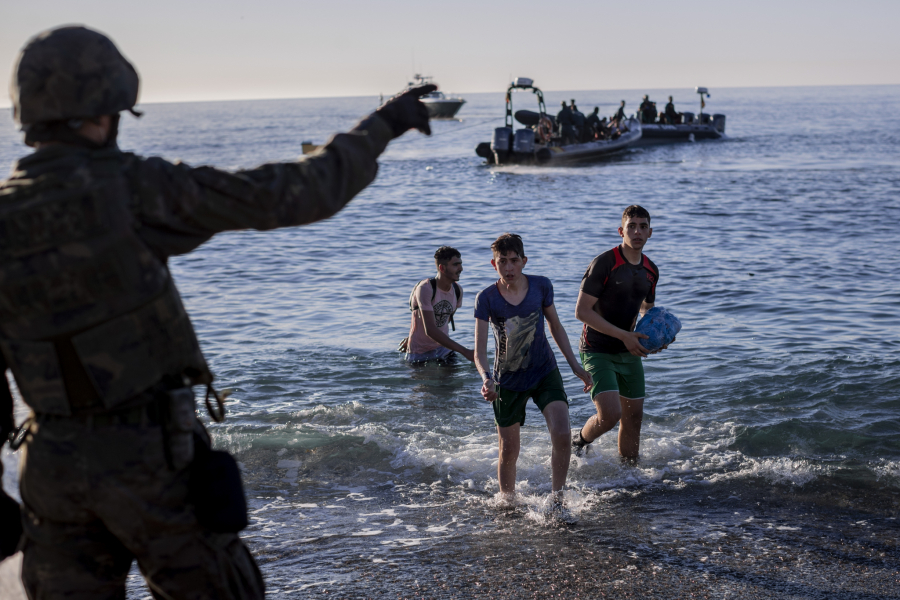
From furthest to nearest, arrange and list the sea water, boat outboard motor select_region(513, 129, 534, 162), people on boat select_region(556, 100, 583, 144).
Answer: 1. people on boat select_region(556, 100, 583, 144)
2. boat outboard motor select_region(513, 129, 534, 162)
3. the sea water

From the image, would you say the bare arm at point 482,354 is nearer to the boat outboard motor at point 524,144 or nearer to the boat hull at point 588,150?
the boat outboard motor at point 524,144

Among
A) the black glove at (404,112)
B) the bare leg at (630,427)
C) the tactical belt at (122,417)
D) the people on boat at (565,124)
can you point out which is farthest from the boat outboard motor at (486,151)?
the tactical belt at (122,417)

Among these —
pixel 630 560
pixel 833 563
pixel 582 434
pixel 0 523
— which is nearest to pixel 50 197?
pixel 0 523

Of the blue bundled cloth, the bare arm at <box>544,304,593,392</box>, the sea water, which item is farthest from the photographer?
the blue bundled cloth

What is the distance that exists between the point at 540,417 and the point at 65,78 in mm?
6827

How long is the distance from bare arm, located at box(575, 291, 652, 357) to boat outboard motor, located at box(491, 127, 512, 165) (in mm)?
34341

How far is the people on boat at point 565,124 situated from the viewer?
39.2m

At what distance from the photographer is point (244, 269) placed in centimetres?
1745

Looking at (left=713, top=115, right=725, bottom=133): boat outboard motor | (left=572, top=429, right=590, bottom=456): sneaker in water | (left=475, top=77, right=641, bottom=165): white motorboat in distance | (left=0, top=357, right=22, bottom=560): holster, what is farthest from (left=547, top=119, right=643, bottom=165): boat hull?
(left=0, top=357, right=22, bottom=560): holster

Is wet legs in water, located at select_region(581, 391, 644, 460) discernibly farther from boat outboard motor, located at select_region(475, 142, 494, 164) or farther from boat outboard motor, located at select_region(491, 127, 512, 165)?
boat outboard motor, located at select_region(475, 142, 494, 164)

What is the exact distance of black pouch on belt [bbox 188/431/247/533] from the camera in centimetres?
234

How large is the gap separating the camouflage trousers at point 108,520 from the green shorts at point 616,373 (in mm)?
4258

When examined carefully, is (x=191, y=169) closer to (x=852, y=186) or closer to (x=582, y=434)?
(x=582, y=434)

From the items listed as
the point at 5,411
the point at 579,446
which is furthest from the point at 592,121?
the point at 5,411
